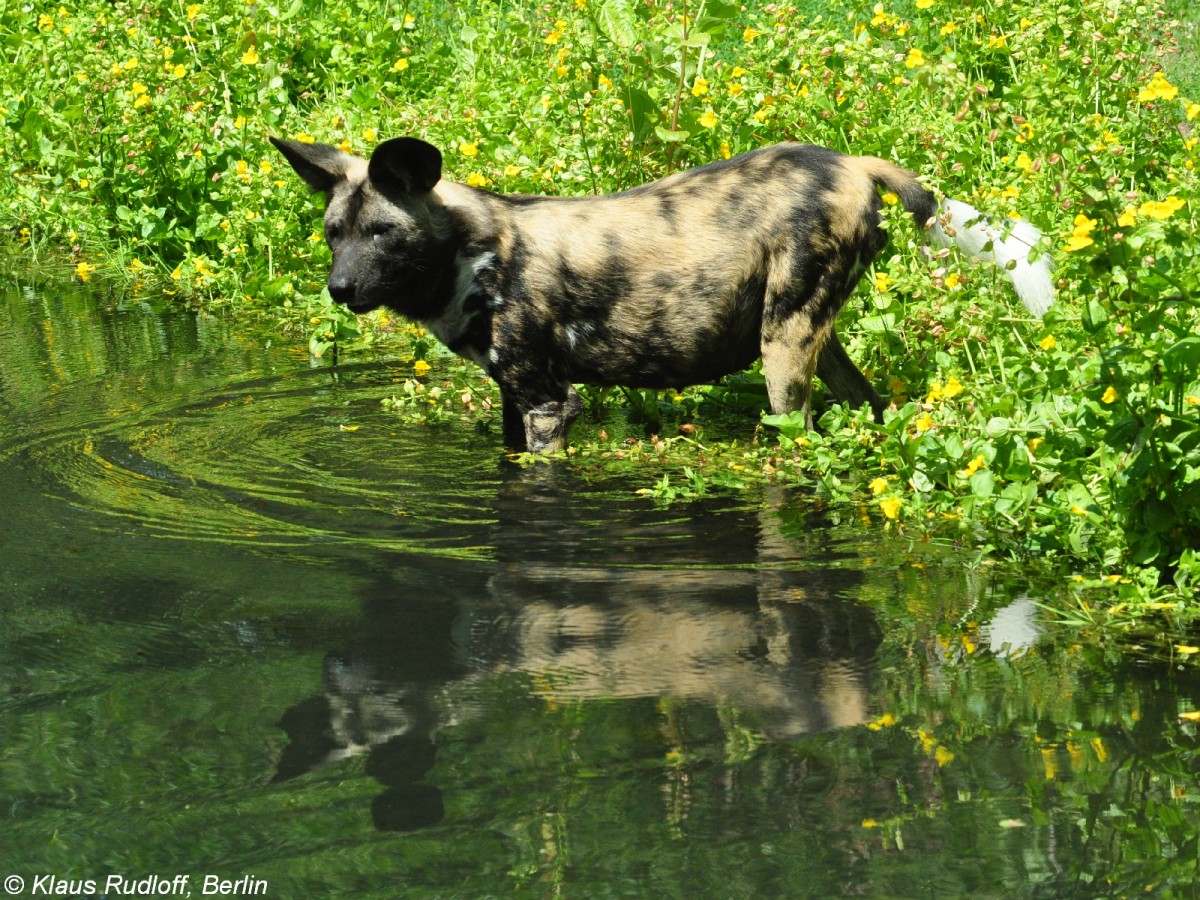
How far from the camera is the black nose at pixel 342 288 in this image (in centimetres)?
519

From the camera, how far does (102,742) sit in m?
3.14

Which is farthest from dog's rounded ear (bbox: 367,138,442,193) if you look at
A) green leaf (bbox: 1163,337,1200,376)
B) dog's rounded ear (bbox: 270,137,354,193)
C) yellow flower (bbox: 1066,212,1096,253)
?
green leaf (bbox: 1163,337,1200,376)

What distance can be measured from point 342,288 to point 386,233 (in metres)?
0.24

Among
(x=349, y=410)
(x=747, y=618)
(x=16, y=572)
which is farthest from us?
(x=349, y=410)

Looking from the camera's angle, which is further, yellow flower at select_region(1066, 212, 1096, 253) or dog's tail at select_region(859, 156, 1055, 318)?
dog's tail at select_region(859, 156, 1055, 318)

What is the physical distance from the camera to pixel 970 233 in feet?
17.8

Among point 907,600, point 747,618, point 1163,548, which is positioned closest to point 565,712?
point 747,618

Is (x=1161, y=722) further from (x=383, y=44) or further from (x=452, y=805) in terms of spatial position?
(x=383, y=44)

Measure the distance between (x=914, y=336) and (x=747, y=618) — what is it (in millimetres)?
2060

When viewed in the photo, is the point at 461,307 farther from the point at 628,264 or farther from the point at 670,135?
the point at 670,135

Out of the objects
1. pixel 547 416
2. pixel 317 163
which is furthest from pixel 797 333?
pixel 317 163

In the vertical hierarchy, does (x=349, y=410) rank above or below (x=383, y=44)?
below

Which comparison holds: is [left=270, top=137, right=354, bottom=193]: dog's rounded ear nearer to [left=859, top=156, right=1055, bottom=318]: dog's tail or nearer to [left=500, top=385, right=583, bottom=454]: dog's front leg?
[left=500, top=385, right=583, bottom=454]: dog's front leg

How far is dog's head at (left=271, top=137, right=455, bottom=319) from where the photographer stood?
17.1 ft
